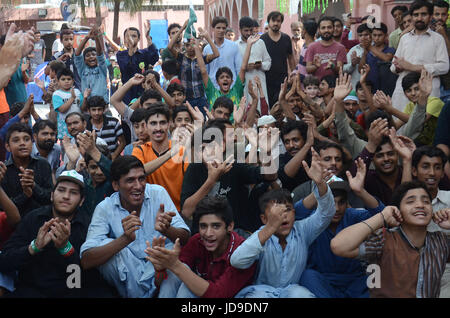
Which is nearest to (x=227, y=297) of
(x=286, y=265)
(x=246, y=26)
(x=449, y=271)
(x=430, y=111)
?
(x=286, y=265)

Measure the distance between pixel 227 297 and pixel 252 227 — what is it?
3.28 ft

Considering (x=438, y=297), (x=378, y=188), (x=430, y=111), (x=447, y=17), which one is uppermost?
(x=447, y=17)

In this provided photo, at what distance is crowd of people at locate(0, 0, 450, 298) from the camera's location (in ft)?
10.6

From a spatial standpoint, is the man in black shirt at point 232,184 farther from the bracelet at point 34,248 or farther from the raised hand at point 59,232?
the bracelet at point 34,248

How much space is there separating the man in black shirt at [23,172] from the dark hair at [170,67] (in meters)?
3.06

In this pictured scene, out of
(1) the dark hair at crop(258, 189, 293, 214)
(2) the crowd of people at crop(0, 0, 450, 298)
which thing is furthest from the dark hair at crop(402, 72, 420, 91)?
(1) the dark hair at crop(258, 189, 293, 214)

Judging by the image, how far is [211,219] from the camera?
344 centimetres

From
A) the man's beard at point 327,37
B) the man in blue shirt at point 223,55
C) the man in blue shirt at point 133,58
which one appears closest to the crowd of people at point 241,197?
the man's beard at point 327,37

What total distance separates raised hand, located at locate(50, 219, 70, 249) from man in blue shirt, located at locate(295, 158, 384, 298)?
55.7 inches

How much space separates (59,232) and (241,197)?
1.45 meters

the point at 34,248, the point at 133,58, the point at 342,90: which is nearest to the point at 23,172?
the point at 34,248

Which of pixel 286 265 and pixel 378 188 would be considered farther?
pixel 378 188

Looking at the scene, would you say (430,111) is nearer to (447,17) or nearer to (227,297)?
(447,17)

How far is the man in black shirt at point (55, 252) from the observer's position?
3.39 meters
